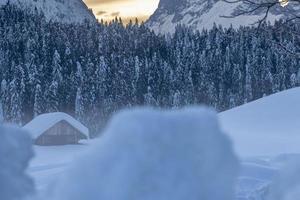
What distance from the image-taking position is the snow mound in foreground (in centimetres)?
331

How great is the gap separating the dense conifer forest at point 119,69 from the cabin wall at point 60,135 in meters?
20.2

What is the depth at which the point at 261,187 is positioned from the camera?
250 inches

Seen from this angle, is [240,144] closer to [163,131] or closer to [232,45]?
[163,131]

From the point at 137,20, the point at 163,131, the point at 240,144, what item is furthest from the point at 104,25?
the point at 163,131

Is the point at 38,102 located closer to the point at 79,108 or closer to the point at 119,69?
the point at 79,108

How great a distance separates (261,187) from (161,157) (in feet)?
10.5

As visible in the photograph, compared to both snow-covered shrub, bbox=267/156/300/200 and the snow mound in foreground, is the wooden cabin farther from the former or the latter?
the snow mound in foreground

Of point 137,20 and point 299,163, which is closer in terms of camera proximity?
point 299,163

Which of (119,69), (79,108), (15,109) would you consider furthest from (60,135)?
(119,69)

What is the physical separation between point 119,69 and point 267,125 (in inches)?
2614

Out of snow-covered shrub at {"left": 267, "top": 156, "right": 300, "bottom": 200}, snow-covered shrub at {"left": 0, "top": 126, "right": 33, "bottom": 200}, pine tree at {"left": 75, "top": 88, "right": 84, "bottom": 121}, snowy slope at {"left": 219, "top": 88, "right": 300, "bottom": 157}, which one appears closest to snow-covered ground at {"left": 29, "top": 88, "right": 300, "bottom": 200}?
snowy slope at {"left": 219, "top": 88, "right": 300, "bottom": 157}

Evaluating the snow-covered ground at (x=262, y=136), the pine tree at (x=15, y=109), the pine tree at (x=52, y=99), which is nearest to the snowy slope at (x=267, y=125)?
the snow-covered ground at (x=262, y=136)

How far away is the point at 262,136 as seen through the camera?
40.6 feet

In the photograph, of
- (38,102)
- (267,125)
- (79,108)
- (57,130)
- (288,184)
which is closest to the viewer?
(288,184)
